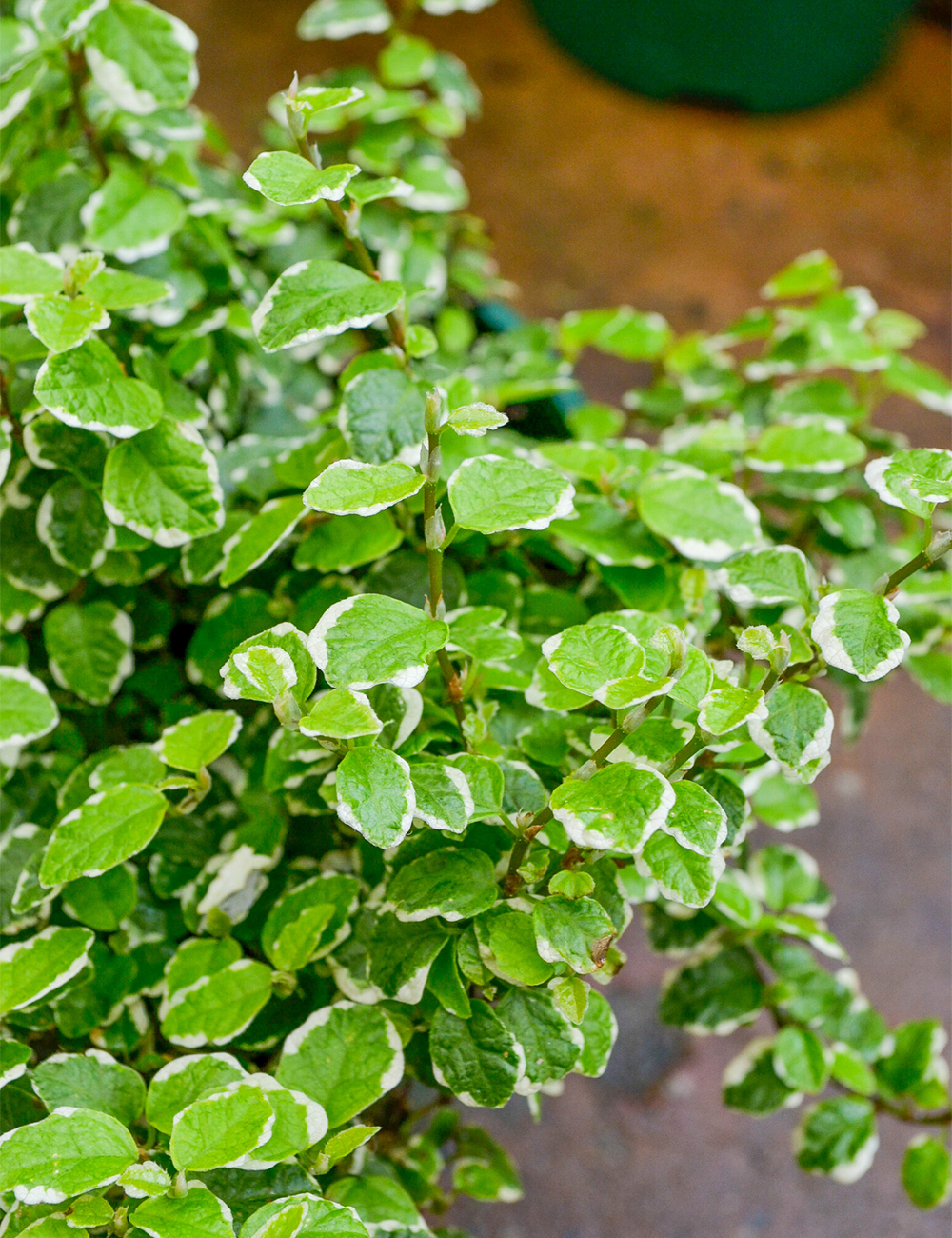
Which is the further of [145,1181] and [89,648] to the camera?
[89,648]

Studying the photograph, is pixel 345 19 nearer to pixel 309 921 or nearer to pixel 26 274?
pixel 26 274

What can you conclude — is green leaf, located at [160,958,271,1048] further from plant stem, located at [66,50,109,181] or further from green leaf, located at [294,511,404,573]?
plant stem, located at [66,50,109,181]

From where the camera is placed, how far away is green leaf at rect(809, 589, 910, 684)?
575 millimetres

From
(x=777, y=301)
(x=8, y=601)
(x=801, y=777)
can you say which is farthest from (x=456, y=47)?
(x=801, y=777)

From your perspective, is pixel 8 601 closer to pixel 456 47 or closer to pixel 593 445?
pixel 593 445

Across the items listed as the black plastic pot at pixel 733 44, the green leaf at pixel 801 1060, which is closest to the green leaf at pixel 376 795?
the green leaf at pixel 801 1060

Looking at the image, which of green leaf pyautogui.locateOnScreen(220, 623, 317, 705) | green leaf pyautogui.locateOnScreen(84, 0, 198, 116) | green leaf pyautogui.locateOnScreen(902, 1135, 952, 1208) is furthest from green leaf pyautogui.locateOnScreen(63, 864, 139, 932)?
green leaf pyautogui.locateOnScreen(902, 1135, 952, 1208)

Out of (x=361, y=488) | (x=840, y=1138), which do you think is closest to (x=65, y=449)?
(x=361, y=488)

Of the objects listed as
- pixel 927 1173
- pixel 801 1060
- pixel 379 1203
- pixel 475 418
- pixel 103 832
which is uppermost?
pixel 475 418

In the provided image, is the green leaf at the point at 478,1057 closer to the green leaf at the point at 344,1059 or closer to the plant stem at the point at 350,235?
the green leaf at the point at 344,1059

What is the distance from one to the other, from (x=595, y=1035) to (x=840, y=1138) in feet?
1.16

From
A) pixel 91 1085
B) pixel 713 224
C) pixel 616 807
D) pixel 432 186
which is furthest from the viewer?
pixel 713 224

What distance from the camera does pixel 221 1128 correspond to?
566 mm

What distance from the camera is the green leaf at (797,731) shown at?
1.97 feet
